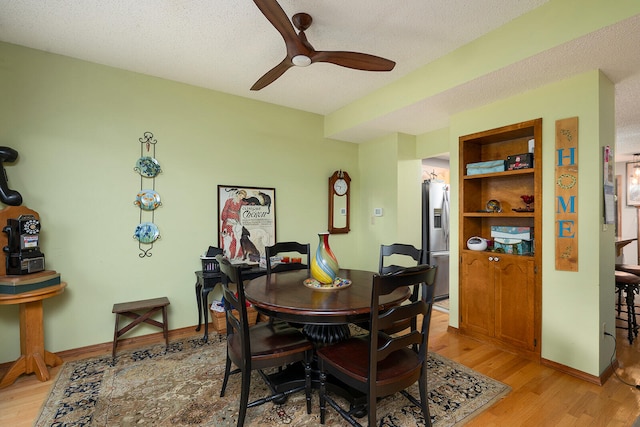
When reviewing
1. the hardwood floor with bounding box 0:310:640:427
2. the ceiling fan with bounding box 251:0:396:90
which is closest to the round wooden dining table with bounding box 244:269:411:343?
the hardwood floor with bounding box 0:310:640:427

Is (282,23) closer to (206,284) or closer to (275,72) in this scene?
(275,72)

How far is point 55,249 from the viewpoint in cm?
265

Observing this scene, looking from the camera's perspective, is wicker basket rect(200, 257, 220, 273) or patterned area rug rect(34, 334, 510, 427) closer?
patterned area rug rect(34, 334, 510, 427)

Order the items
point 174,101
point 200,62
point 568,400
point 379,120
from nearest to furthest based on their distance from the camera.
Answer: point 568,400 < point 200,62 < point 174,101 < point 379,120

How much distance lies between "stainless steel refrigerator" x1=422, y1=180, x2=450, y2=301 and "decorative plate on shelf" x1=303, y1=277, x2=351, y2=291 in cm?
255

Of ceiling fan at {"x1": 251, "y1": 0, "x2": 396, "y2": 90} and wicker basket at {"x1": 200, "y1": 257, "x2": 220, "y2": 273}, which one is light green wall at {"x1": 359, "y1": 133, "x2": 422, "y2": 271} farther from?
wicker basket at {"x1": 200, "y1": 257, "x2": 220, "y2": 273}

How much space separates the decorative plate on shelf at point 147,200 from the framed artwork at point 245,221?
64cm

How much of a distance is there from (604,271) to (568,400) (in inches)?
39.8

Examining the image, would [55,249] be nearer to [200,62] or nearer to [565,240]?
[200,62]

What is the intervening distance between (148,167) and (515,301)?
12.3 ft

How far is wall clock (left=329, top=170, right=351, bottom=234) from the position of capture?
14.1 ft

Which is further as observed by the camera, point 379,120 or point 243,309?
point 379,120

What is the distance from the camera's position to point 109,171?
2.86 metres

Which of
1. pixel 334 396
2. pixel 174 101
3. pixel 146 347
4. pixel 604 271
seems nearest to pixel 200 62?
pixel 174 101
